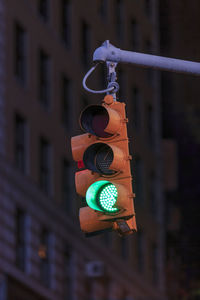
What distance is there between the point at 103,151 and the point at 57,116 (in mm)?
35243

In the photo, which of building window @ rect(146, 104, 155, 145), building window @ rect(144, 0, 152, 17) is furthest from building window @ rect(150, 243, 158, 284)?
building window @ rect(144, 0, 152, 17)

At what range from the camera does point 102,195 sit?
33.5 ft

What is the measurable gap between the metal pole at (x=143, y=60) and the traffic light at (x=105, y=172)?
674 mm

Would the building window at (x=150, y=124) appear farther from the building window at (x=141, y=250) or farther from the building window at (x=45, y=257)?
the building window at (x=45, y=257)

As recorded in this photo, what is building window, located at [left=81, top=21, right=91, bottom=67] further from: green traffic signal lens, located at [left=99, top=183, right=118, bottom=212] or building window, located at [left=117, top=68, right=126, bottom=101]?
green traffic signal lens, located at [left=99, top=183, right=118, bottom=212]

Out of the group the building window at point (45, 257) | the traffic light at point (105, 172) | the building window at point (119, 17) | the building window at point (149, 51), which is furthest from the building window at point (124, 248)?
the traffic light at point (105, 172)

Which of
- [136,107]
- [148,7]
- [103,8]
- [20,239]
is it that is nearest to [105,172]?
[20,239]

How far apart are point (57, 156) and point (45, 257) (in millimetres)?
4706

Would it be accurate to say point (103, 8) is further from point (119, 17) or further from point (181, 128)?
point (181, 128)

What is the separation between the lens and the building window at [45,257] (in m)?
42.5

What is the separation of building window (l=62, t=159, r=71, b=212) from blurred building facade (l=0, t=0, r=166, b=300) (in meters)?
0.05

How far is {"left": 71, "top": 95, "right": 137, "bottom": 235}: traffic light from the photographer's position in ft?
33.2

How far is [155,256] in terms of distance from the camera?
59.8 meters

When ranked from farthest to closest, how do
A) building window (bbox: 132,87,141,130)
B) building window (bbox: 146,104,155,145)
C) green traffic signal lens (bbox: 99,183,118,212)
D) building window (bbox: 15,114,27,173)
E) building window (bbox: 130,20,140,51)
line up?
building window (bbox: 146,104,155,145) < building window (bbox: 130,20,140,51) < building window (bbox: 132,87,141,130) < building window (bbox: 15,114,27,173) < green traffic signal lens (bbox: 99,183,118,212)
